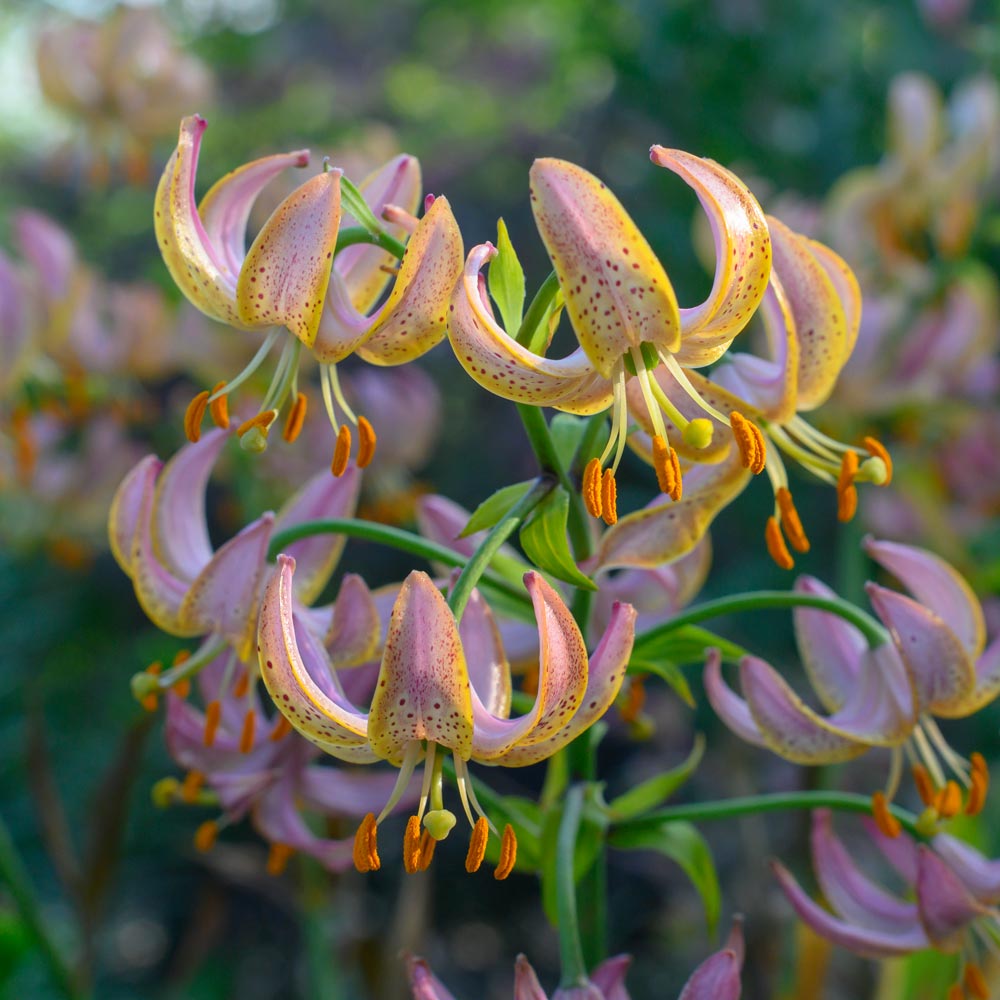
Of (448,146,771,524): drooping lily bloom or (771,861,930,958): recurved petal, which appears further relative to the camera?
(771,861,930,958): recurved petal

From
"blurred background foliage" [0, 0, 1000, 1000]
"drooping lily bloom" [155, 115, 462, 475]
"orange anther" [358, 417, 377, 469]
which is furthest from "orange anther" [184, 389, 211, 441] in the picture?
"blurred background foliage" [0, 0, 1000, 1000]

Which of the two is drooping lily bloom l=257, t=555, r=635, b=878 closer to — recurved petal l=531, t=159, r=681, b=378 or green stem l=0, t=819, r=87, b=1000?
recurved petal l=531, t=159, r=681, b=378

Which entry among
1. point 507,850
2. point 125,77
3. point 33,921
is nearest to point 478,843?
point 507,850

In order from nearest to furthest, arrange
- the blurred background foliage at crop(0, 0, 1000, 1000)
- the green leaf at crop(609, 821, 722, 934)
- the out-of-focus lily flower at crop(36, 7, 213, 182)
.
A: the green leaf at crop(609, 821, 722, 934), the blurred background foliage at crop(0, 0, 1000, 1000), the out-of-focus lily flower at crop(36, 7, 213, 182)

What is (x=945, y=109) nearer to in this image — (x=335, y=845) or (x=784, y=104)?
(x=784, y=104)

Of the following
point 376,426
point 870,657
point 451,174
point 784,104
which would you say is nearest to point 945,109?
point 784,104

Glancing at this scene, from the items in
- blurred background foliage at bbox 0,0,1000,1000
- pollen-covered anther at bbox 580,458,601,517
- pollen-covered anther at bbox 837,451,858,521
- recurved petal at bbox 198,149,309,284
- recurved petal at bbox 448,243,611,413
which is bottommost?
blurred background foliage at bbox 0,0,1000,1000
